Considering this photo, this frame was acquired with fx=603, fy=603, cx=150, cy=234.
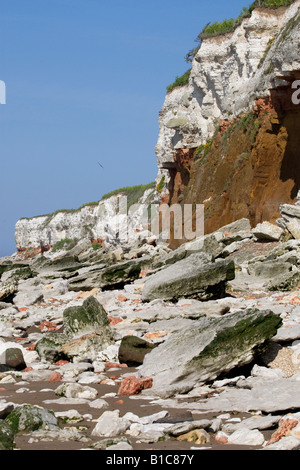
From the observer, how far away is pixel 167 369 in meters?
6.84

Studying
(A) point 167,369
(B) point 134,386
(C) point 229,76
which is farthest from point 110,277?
(C) point 229,76

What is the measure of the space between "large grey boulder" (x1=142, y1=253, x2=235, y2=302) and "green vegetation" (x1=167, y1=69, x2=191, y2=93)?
28.8 m

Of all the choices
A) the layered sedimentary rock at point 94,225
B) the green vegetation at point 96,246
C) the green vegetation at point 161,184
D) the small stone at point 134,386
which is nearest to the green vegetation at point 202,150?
the layered sedimentary rock at point 94,225

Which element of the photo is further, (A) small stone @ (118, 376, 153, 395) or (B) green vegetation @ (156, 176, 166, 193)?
(B) green vegetation @ (156, 176, 166, 193)

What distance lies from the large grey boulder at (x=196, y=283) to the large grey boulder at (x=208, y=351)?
4466mm

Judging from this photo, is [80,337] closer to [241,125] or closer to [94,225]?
[241,125]

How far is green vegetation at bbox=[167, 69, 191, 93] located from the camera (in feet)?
129

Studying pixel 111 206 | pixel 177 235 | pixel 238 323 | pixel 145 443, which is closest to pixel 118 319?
pixel 238 323

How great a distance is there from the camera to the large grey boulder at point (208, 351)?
6629 millimetres

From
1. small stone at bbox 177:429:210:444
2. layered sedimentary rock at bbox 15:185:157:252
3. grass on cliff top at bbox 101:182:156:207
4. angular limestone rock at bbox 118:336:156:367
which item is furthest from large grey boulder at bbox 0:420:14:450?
grass on cliff top at bbox 101:182:156:207

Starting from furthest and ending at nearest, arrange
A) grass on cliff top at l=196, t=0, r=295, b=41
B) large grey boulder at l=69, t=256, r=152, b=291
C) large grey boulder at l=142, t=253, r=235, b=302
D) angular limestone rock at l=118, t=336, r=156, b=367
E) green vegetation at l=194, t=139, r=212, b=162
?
green vegetation at l=194, t=139, r=212, b=162 → grass on cliff top at l=196, t=0, r=295, b=41 → large grey boulder at l=69, t=256, r=152, b=291 → large grey boulder at l=142, t=253, r=235, b=302 → angular limestone rock at l=118, t=336, r=156, b=367

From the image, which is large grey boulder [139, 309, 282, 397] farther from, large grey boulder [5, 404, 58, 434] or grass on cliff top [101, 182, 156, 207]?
grass on cliff top [101, 182, 156, 207]

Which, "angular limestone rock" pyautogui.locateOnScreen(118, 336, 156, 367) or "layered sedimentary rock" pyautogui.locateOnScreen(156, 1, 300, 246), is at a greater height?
"layered sedimentary rock" pyautogui.locateOnScreen(156, 1, 300, 246)

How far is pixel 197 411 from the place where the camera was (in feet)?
18.5
